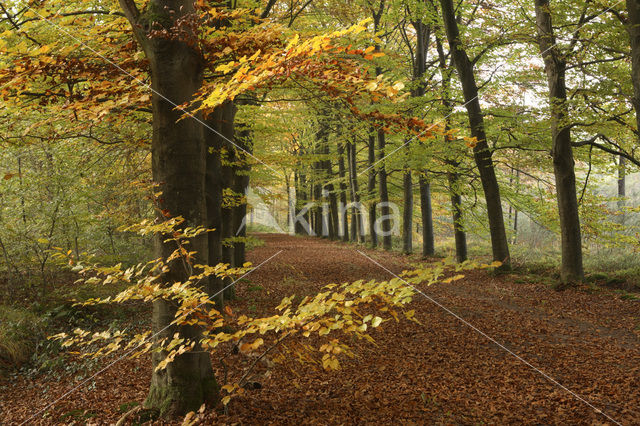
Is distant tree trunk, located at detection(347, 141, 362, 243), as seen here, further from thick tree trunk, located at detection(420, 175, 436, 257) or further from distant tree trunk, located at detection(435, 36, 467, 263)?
distant tree trunk, located at detection(435, 36, 467, 263)

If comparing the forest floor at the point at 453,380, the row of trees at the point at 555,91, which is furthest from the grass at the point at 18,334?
the row of trees at the point at 555,91

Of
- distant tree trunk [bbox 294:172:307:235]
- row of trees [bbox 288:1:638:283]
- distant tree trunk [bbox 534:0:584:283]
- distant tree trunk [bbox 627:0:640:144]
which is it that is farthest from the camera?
distant tree trunk [bbox 294:172:307:235]

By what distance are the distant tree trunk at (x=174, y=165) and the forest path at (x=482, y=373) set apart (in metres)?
0.64

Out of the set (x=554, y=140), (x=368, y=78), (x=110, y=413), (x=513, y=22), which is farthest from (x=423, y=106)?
(x=110, y=413)

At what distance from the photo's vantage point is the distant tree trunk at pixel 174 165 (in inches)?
128

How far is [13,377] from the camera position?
5.96 meters

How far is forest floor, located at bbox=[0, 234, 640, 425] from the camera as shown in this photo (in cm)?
378

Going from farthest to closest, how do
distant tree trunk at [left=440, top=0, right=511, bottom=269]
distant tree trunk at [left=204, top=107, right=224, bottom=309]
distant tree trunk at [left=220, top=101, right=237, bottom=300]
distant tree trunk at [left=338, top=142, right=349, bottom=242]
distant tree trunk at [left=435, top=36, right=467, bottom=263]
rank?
1. distant tree trunk at [left=338, top=142, right=349, bottom=242]
2. distant tree trunk at [left=435, top=36, right=467, bottom=263]
3. distant tree trunk at [left=440, top=0, right=511, bottom=269]
4. distant tree trunk at [left=220, top=101, right=237, bottom=300]
5. distant tree trunk at [left=204, top=107, right=224, bottom=309]

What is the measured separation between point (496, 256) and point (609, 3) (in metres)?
6.21

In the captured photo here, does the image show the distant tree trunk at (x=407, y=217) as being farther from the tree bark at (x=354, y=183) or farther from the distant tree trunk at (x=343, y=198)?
the distant tree trunk at (x=343, y=198)

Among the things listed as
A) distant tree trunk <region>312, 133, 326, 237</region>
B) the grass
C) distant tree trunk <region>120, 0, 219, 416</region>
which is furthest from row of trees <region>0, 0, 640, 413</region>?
distant tree trunk <region>312, 133, 326, 237</region>

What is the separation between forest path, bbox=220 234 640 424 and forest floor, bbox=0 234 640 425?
0.5 inches

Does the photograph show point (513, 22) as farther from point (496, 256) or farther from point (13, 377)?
point (13, 377)

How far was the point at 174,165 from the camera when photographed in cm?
337
